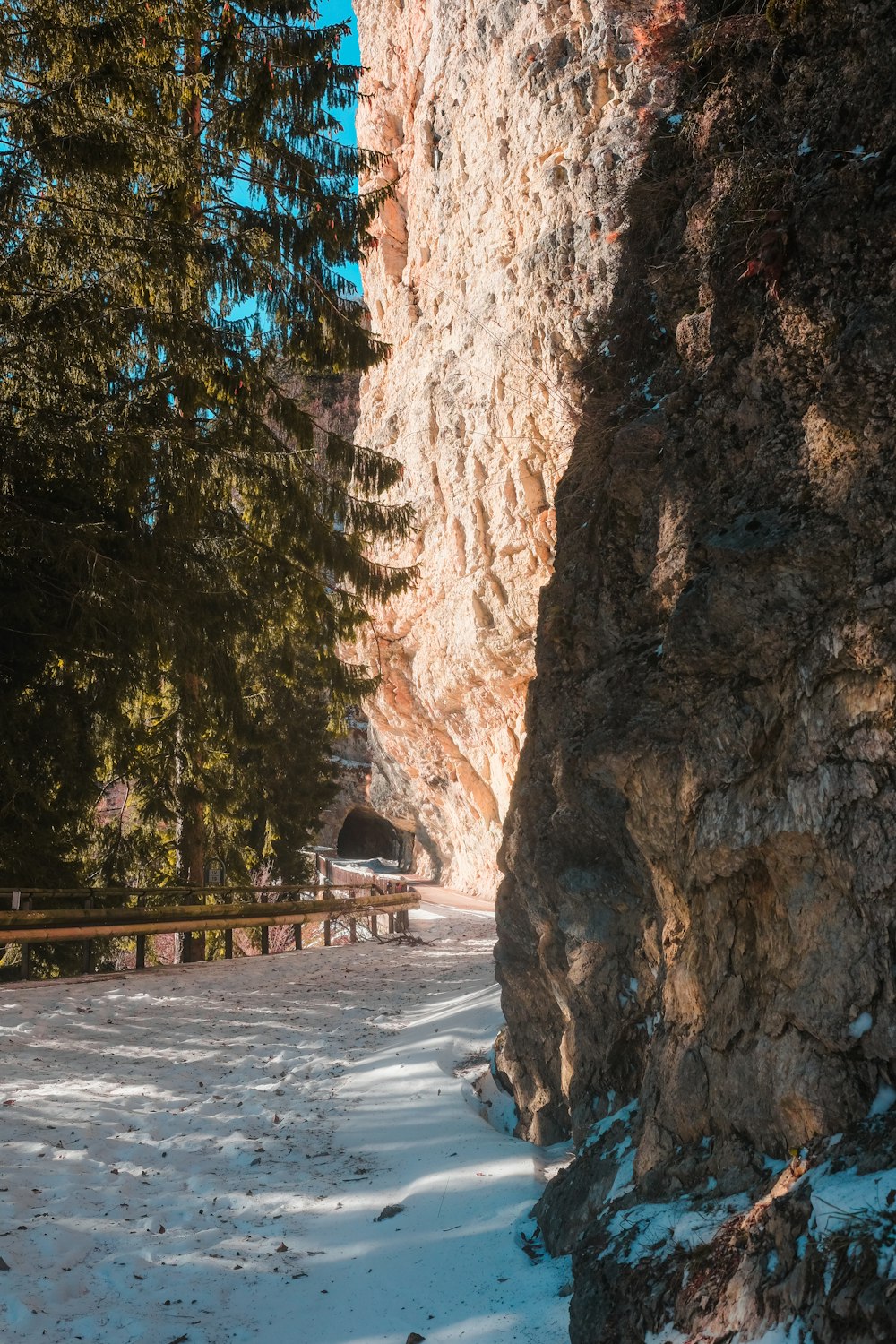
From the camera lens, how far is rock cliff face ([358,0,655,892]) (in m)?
15.6

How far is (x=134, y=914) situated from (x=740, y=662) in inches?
359

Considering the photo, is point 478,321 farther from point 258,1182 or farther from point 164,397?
point 258,1182

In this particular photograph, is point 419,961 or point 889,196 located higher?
point 889,196

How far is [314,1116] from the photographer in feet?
20.9

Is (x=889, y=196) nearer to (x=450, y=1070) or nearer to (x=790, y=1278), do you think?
(x=790, y=1278)

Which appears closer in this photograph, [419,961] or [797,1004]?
[797,1004]

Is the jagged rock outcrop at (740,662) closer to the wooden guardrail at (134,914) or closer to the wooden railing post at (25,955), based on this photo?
the wooden guardrail at (134,914)

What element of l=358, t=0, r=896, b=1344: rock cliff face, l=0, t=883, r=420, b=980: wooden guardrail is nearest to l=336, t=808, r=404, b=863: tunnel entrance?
l=0, t=883, r=420, b=980: wooden guardrail

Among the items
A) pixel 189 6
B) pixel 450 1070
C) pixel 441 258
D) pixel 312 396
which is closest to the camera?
pixel 450 1070

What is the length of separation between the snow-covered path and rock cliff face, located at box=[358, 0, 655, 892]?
8.48m

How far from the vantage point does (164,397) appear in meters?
9.66

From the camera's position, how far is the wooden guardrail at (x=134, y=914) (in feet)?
31.6

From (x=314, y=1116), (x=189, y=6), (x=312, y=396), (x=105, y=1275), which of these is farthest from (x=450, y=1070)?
(x=312, y=396)

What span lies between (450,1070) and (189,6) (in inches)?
388
